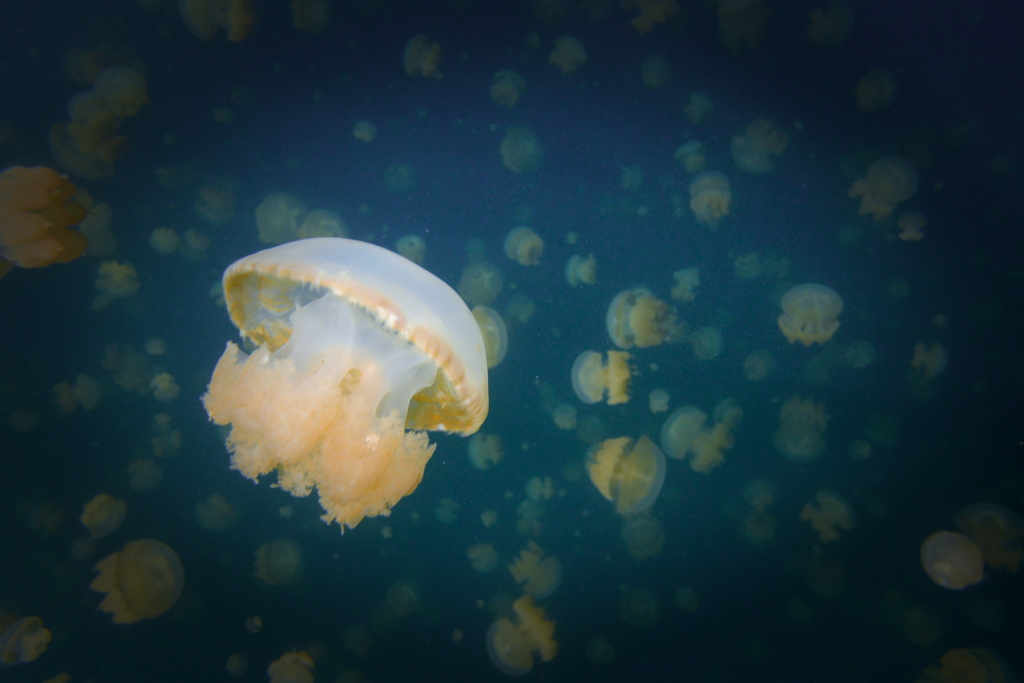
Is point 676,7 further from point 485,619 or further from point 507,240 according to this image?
point 485,619

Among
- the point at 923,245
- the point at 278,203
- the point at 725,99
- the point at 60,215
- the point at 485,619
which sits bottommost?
the point at 485,619

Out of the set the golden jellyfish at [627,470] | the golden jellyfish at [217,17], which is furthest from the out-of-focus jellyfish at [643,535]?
the golden jellyfish at [217,17]

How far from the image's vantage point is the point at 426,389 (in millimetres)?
2205

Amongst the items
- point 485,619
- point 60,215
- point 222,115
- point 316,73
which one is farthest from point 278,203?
point 485,619

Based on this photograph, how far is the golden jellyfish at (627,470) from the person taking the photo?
9.93 feet

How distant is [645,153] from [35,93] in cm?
388

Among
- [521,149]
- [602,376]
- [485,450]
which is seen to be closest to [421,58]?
[521,149]

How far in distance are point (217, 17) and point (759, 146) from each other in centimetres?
341

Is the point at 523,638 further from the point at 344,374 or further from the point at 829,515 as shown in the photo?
the point at 344,374

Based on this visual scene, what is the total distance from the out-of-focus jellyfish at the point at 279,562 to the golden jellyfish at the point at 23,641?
5.58ft

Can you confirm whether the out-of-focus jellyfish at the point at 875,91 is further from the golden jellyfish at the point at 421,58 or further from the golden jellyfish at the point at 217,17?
the golden jellyfish at the point at 217,17

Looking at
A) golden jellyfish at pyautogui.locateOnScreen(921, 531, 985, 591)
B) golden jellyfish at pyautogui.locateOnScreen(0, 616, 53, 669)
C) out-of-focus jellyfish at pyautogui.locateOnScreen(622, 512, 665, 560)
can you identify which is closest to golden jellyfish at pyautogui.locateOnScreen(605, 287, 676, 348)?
out-of-focus jellyfish at pyautogui.locateOnScreen(622, 512, 665, 560)

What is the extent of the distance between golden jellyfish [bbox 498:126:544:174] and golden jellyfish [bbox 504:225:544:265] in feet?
1.26

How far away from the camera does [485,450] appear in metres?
3.14
